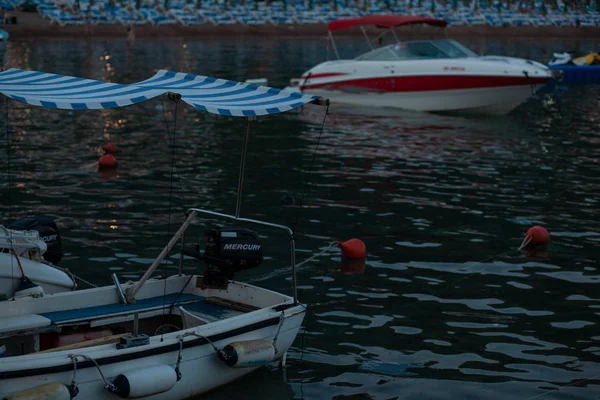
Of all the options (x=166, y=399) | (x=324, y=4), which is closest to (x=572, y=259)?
(x=166, y=399)

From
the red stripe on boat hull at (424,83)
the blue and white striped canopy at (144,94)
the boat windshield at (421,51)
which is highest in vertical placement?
the blue and white striped canopy at (144,94)

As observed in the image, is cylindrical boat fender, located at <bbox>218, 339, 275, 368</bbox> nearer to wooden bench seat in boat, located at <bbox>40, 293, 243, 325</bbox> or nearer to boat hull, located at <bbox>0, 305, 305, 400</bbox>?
boat hull, located at <bbox>0, 305, 305, 400</bbox>

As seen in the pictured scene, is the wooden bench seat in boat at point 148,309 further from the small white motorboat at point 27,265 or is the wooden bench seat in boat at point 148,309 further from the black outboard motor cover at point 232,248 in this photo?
the black outboard motor cover at point 232,248

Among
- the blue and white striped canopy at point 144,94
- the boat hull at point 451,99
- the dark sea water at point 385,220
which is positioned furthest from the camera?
the boat hull at point 451,99

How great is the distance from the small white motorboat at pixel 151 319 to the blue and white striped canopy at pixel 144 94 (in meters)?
0.01

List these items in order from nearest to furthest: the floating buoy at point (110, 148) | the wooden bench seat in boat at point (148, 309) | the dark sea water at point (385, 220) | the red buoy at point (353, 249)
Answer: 1. the wooden bench seat in boat at point (148, 309)
2. the dark sea water at point (385, 220)
3. the red buoy at point (353, 249)
4. the floating buoy at point (110, 148)

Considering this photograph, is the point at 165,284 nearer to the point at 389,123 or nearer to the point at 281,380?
the point at 281,380

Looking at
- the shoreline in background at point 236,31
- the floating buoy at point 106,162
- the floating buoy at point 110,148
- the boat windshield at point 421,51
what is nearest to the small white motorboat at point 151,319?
the floating buoy at point 106,162

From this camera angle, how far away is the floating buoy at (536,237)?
50.4 feet

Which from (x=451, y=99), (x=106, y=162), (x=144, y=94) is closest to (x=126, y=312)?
(x=144, y=94)

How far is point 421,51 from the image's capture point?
2994cm

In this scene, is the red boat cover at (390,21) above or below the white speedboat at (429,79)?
above

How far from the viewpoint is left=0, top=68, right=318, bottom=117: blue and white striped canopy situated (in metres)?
9.65

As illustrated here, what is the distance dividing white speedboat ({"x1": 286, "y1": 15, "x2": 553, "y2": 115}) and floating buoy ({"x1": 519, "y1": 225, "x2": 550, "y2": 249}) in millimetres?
13732
